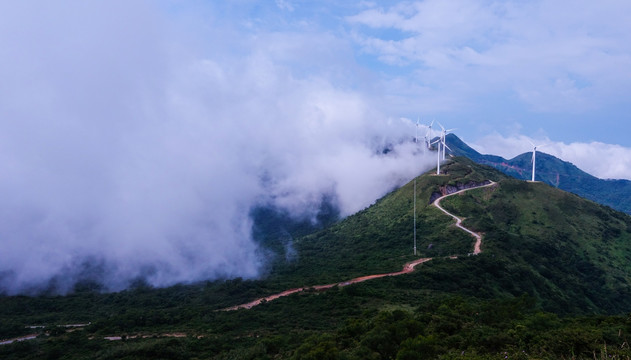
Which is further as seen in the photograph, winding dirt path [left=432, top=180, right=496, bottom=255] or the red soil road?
winding dirt path [left=432, top=180, right=496, bottom=255]

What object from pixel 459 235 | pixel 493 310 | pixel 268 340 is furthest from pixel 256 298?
pixel 459 235

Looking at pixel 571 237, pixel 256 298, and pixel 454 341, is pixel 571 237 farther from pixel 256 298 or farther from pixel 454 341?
pixel 454 341

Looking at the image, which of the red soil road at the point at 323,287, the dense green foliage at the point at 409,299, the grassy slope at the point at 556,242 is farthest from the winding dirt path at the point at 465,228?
the red soil road at the point at 323,287

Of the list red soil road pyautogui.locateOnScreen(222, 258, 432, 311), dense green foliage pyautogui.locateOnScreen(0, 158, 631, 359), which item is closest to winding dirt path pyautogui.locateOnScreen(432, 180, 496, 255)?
dense green foliage pyautogui.locateOnScreen(0, 158, 631, 359)

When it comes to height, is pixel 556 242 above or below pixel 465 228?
below

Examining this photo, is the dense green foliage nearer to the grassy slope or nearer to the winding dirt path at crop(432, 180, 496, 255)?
the grassy slope

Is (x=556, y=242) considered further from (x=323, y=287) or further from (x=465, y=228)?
(x=323, y=287)

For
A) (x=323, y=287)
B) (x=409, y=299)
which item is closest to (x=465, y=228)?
(x=409, y=299)

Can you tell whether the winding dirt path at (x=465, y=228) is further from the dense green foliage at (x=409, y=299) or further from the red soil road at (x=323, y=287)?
the red soil road at (x=323, y=287)

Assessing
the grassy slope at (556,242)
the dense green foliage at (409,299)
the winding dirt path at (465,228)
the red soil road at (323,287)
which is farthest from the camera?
the winding dirt path at (465,228)
